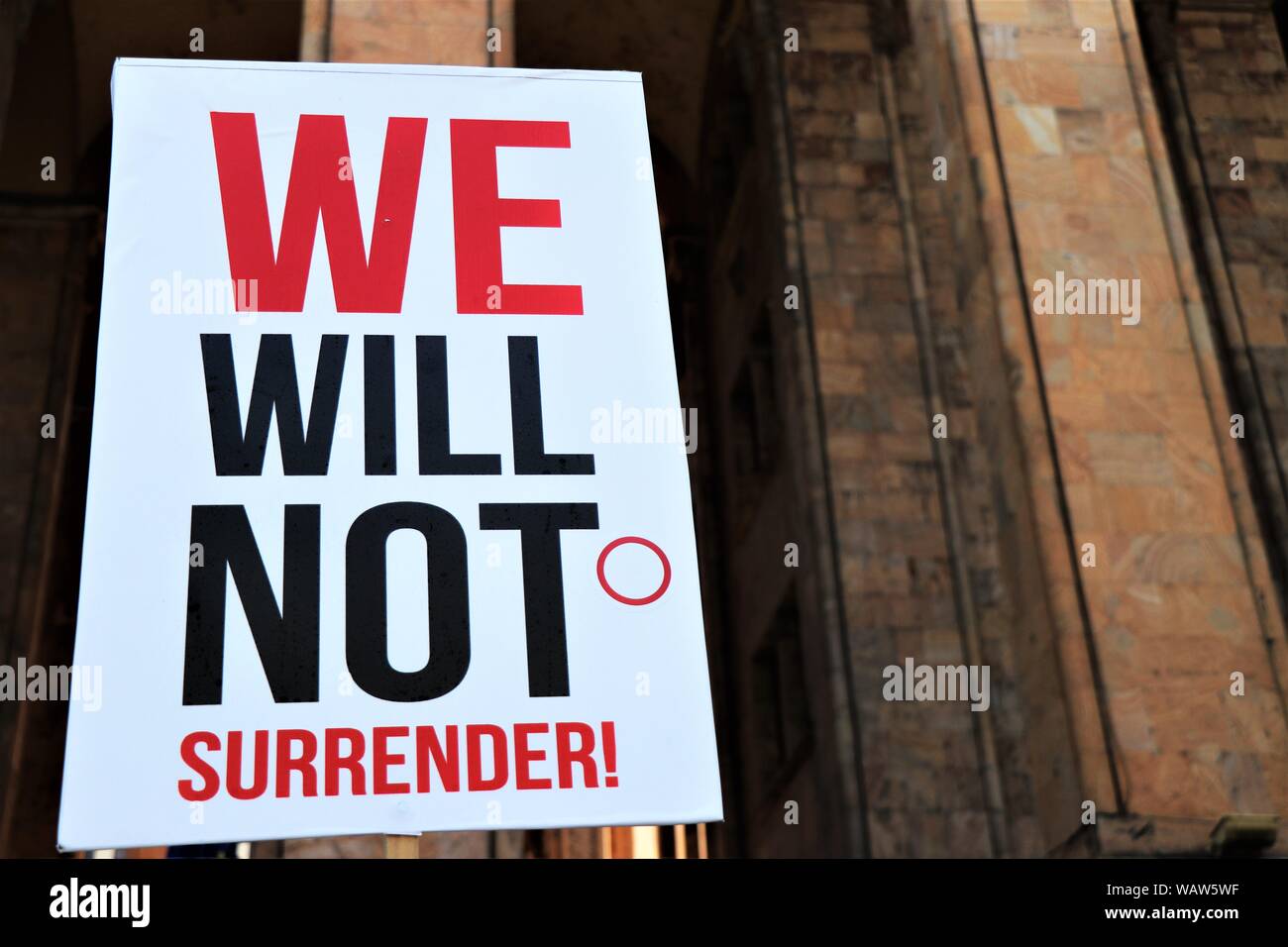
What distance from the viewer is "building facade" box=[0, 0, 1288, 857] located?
10.3m

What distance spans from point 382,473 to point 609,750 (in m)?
1.41

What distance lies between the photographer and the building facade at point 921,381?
10.3 metres

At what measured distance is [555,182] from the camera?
22.6 feet

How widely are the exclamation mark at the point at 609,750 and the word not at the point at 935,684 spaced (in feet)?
31.8

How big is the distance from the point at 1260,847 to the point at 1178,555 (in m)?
2.14

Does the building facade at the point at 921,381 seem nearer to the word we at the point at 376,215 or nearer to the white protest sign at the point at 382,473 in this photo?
the white protest sign at the point at 382,473

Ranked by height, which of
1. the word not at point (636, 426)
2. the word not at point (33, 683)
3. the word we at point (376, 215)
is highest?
the word not at point (33, 683)
